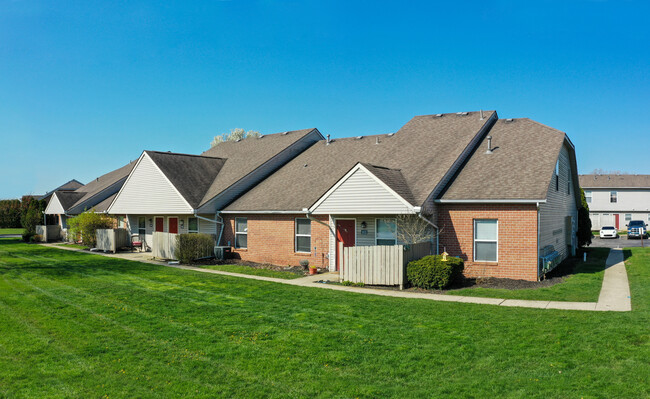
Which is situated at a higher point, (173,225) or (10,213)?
(10,213)

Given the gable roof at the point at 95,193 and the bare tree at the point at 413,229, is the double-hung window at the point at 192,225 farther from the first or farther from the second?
the gable roof at the point at 95,193

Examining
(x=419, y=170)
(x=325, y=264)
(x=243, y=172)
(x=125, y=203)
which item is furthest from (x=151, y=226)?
(x=419, y=170)

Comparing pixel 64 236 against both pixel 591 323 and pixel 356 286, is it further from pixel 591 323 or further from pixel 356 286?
pixel 591 323

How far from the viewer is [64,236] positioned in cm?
4006

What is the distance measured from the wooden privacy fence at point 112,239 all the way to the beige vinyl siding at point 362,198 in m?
17.0

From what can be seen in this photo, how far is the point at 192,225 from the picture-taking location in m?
26.5

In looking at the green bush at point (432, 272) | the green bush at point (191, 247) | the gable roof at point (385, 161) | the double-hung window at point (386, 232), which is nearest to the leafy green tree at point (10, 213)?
the green bush at point (191, 247)

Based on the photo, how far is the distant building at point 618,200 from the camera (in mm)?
57625

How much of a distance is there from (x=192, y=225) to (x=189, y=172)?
3.29 meters

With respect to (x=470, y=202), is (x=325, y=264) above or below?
below

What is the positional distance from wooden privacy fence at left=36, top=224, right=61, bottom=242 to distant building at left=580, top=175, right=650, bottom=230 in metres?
60.0

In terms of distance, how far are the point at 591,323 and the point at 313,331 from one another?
603cm

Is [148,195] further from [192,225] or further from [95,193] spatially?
[95,193]

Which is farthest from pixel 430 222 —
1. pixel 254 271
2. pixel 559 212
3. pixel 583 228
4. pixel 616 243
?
pixel 616 243
